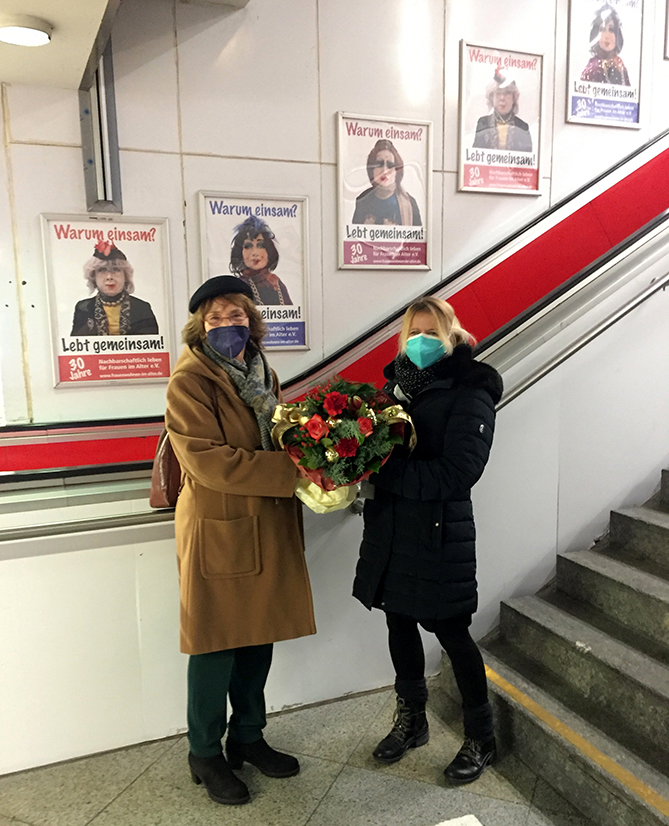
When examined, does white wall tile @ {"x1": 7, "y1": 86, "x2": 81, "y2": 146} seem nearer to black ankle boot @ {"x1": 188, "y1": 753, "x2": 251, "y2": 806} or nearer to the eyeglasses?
the eyeglasses

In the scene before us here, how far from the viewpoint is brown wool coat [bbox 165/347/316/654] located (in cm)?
187

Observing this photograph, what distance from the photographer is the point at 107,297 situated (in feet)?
7.44

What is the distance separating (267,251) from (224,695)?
1678 mm

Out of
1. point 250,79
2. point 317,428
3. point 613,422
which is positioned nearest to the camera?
point 317,428

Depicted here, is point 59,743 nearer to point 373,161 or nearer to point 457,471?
point 457,471

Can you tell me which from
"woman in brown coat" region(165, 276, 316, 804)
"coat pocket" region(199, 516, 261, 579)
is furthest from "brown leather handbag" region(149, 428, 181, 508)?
"coat pocket" region(199, 516, 261, 579)

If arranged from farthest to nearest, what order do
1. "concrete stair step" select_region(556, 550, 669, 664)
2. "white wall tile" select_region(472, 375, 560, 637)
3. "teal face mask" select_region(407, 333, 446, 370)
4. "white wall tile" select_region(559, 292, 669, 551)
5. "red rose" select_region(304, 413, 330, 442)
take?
"white wall tile" select_region(559, 292, 669, 551)
"white wall tile" select_region(472, 375, 560, 637)
"concrete stair step" select_region(556, 550, 669, 664)
"teal face mask" select_region(407, 333, 446, 370)
"red rose" select_region(304, 413, 330, 442)

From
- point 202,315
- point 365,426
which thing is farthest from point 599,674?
point 202,315

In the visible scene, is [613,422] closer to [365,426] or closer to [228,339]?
[365,426]

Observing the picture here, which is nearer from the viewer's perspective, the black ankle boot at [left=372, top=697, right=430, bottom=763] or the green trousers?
the green trousers

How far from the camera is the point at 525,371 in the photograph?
2.73 meters

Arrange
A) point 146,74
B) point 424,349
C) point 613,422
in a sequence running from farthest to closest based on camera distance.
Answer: point 613,422 → point 146,74 → point 424,349

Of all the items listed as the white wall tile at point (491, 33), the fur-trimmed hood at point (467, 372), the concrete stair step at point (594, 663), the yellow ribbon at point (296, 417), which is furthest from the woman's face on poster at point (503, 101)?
the concrete stair step at point (594, 663)

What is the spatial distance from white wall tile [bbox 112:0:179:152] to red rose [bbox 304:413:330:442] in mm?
1270
